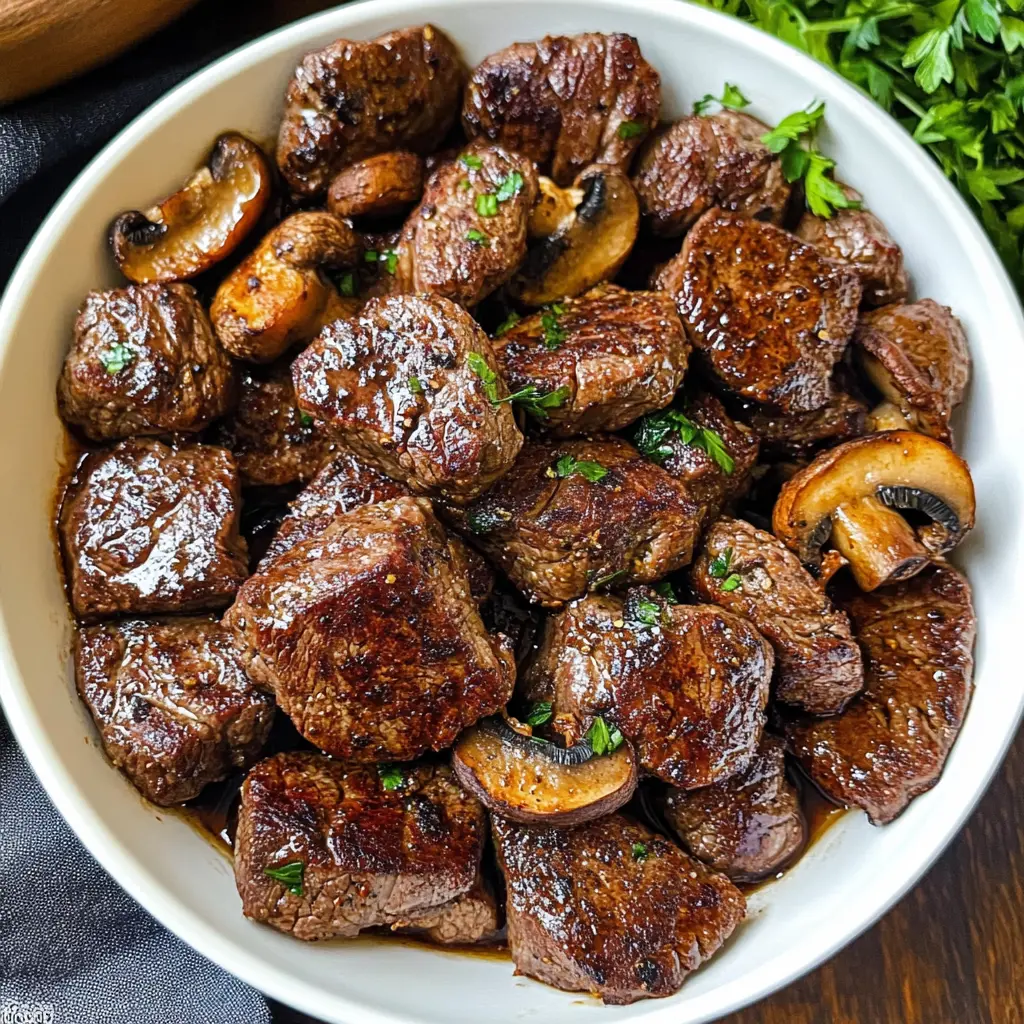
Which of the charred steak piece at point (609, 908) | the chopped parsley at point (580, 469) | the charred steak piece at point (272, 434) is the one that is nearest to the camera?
the charred steak piece at point (609, 908)

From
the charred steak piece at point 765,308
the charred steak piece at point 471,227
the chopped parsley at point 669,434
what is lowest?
the chopped parsley at point 669,434

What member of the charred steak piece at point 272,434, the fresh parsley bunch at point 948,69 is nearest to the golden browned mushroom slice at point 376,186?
the charred steak piece at point 272,434

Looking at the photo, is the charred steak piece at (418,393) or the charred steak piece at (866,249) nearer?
the charred steak piece at (418,393)

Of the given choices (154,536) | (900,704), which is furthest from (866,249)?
(154,536)

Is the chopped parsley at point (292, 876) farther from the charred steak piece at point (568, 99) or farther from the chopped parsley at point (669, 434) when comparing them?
the charred steak piece at point (568, 99)

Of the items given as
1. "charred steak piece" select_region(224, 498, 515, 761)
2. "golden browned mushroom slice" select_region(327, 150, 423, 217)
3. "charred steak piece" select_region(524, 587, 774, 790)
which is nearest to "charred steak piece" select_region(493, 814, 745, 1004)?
"charred steak piece" select_region(524, 587, 774, 790)

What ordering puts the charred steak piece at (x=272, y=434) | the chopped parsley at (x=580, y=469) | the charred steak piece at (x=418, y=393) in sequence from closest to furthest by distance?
the charred steak piece at (x=418, y=393)
the chopped parsley at (x=580, y=469)
the charred steak piece at (x=272, y=434)
